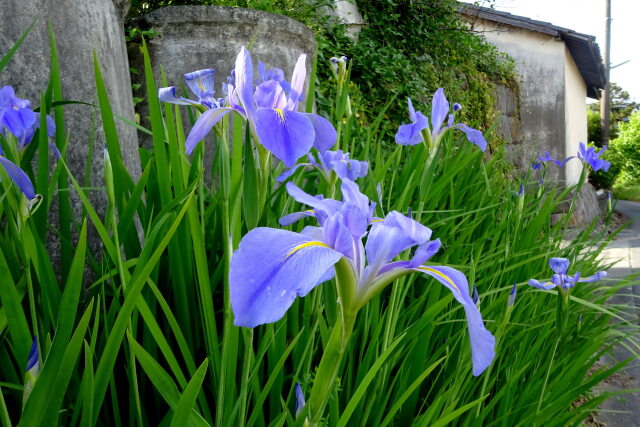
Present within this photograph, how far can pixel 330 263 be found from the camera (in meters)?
0.44

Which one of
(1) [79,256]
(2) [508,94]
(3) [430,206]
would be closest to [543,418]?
(3) [430,206]

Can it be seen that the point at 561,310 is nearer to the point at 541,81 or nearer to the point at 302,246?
the point at 302,246

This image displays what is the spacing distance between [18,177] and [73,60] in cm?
83

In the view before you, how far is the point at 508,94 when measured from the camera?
7.78 metres

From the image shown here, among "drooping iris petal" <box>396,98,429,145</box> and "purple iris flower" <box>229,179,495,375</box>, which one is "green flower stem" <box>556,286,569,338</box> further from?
"purple iris flower" <box>229,179,495,375</box>

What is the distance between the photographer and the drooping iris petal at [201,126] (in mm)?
754

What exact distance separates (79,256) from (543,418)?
1.18 m

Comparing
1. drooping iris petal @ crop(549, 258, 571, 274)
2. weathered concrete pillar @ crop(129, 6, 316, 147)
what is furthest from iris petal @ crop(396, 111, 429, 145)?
weathered concrete pillar @ crop(129, 6, 316, 147)

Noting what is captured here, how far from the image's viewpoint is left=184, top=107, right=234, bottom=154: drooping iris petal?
0.75 metres

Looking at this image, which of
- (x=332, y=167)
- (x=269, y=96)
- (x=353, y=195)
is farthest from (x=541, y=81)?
(x=353, y=195)

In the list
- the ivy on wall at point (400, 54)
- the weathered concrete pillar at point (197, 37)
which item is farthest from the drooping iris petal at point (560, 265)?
the ivy on wall at point (400, 54)

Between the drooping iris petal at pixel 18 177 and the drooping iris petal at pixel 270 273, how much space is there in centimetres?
47

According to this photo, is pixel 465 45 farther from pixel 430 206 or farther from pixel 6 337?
pixel 6 337

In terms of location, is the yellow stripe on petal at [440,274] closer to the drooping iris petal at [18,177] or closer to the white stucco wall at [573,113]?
the drooping iris petal at [18,177]
